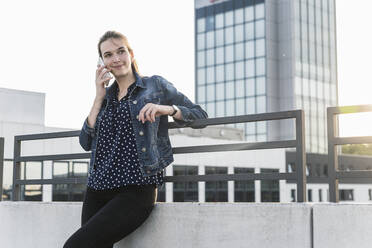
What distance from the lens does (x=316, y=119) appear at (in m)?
60.7

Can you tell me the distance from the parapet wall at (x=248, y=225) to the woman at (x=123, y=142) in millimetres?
364

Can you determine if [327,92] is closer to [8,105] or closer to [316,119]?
[316,119]

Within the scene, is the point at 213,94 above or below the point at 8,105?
above

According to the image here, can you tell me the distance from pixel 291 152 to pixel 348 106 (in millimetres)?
50514

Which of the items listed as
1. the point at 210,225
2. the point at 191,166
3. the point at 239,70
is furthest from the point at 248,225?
the point at 239,70

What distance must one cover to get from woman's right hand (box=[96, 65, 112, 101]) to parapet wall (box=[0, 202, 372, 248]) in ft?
3.29

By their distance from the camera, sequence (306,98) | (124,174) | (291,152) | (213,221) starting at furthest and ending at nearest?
1. (306,98)
2. (291,152)
3. (213,221)
4. (124,174)

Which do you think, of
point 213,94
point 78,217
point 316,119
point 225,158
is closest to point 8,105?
point 225,158

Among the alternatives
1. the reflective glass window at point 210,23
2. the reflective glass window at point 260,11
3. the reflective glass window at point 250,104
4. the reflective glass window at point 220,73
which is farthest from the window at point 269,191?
the reflective glass window at point 210,23

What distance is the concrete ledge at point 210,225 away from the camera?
4.04 m

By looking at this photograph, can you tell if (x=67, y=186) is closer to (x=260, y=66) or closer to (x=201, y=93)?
(x=260, y=66)

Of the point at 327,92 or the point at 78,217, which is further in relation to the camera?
the point at 327,92

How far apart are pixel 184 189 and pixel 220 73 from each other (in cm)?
2509

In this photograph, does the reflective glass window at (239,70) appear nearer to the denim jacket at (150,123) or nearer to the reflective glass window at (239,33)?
the reflective glass window at (239,33)
